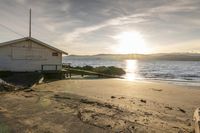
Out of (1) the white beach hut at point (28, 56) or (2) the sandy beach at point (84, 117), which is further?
(1) the white beach hut at point (28, 56)

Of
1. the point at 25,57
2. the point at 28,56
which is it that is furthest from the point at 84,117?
the point at 28,56

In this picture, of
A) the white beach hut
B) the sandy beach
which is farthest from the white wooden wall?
the sandy beach

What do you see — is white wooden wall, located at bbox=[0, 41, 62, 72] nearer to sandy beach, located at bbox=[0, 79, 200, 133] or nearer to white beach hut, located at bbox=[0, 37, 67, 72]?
white beach hut, located at bbox=[0, 37, 67, 72]

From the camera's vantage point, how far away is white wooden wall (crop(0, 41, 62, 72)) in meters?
24.4

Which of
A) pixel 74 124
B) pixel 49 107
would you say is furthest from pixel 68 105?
pixel 74 124

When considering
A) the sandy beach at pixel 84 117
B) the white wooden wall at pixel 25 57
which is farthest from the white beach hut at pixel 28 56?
the sandy beach at pixel 84 117

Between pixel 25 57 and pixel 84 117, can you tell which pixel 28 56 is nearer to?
pixel 25 57

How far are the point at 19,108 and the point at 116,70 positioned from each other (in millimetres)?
39672

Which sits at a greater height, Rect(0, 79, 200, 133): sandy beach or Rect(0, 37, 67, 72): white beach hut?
Rect(0, 37, 67, 72): white beach hut

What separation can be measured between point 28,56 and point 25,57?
0.37 meters

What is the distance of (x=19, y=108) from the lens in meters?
10.4

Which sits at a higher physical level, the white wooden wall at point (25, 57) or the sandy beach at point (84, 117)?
the white wooden wall at point (25, 57)

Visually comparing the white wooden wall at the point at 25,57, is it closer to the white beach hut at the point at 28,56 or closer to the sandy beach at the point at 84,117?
the white beach hut at the point at 28,56

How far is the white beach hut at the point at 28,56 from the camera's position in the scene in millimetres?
24375
